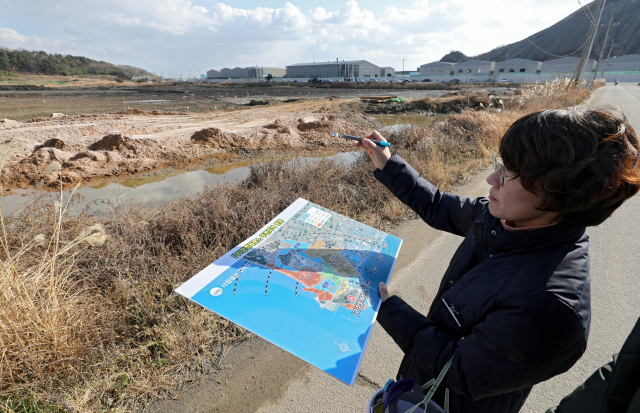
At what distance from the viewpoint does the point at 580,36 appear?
415ft

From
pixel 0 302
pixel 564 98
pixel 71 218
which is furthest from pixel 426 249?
pixel 564 98

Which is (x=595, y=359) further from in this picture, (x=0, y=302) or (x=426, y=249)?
(x=0, y=302)

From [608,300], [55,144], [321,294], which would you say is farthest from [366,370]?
[55,144]

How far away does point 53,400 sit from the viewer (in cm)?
203

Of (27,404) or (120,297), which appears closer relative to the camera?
(27,404)

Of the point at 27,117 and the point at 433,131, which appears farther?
the point at 27,117

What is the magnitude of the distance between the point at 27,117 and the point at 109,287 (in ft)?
78.2

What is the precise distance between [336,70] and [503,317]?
108 metres

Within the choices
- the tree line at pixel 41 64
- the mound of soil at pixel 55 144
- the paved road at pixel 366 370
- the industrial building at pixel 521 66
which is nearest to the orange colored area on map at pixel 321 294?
the paved road at pixel 366 370

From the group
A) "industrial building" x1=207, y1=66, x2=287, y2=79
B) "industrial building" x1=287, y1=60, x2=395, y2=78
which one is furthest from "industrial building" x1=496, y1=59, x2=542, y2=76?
"industrial building" x1=207, y1=66, x2=287, y2=79

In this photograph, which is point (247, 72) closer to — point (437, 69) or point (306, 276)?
point (437, 69)

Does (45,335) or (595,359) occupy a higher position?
(45,335)

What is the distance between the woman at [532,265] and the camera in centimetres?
94

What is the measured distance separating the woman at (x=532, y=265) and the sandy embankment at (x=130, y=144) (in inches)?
436
